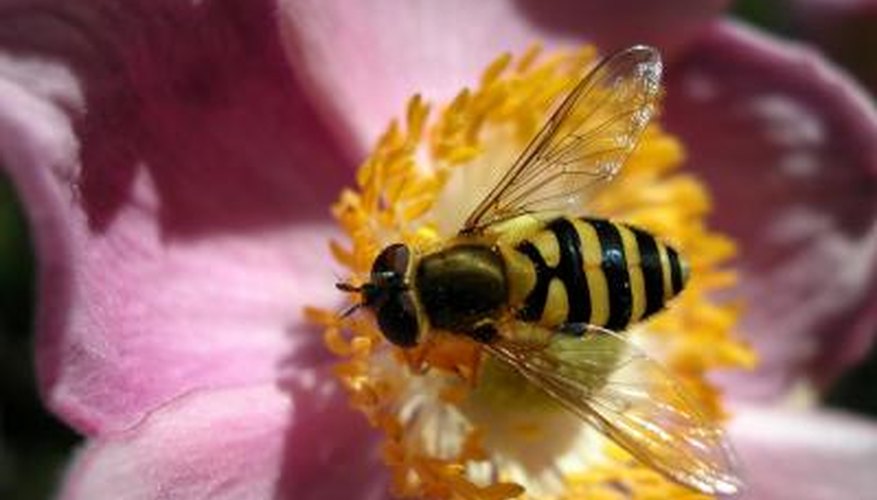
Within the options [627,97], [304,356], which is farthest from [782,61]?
[304,356]

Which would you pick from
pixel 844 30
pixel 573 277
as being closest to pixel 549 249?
pixel 573 277

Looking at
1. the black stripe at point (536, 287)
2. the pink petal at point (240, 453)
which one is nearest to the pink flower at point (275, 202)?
the pink petal at point (240, 453)

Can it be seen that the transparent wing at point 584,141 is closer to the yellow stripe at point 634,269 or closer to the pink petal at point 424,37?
the yellow stripe at point 634,269

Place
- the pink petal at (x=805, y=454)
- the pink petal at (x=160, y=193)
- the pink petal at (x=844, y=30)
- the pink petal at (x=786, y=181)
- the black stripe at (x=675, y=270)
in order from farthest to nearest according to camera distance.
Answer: the pink petal at (x=844, y=30), the pink petal at (x=786, y=181), the pink petal at (x=805, y=454), the black stripe at (x=675, y=270), the pink petal at (x=160, y=193)

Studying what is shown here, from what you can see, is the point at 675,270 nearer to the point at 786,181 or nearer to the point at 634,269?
the point at 634,269

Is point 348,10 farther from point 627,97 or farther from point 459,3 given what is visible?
point 627,97

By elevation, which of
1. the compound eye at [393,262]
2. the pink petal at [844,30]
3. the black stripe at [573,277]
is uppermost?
the pink petal at [844,30]
